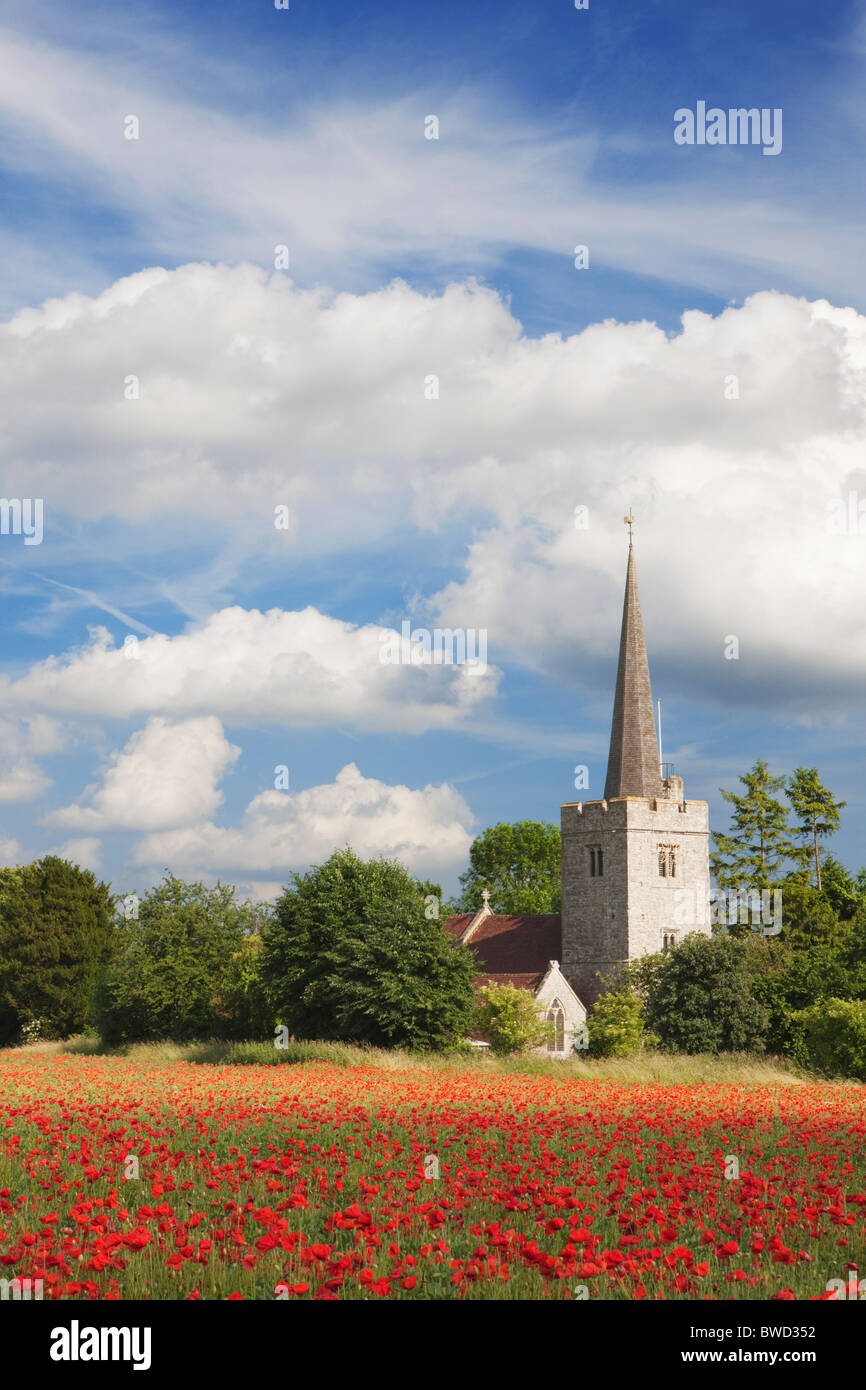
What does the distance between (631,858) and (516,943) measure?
9.21 metres

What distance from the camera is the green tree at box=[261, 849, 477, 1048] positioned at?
34.9m

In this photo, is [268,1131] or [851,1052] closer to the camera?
[268,1131]

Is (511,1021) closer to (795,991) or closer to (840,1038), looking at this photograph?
(795,991)

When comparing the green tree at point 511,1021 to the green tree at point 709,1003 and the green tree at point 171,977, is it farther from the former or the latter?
the green tree at point 171,977

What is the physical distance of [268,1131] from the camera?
14.0m

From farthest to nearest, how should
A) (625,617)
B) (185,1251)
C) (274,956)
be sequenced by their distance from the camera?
(625,617) → (274,956) → (185,1251)

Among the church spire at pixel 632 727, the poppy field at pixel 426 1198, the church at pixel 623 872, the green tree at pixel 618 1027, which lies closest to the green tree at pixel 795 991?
the green tree at pixel 618 1027

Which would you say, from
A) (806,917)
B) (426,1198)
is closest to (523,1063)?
(426,1198)

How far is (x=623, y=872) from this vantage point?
62.2m

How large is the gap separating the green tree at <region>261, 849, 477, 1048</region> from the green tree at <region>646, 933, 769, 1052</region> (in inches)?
378
